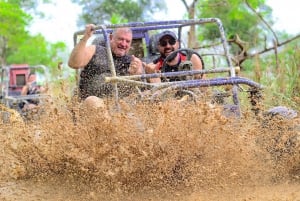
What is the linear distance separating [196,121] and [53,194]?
1020 millimetres

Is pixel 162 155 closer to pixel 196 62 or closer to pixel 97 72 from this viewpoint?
pixel 97 72

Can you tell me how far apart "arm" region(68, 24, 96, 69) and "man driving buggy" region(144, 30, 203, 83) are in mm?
493

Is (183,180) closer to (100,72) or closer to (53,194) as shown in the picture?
(53,194)

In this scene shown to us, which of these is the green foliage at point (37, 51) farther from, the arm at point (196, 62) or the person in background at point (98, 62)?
the arm at point (196, 62)

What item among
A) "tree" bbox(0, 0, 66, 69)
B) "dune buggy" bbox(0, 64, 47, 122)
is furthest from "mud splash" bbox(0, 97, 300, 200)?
"tree" bbox(0, 0, 66, 69)

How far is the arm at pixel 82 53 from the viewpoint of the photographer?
5.04 m

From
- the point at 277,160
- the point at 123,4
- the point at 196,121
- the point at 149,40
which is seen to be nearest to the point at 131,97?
the point at 196,121

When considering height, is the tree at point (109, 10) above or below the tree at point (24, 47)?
above

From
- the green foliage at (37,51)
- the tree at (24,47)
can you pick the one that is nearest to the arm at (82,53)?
the tree at (24,47)

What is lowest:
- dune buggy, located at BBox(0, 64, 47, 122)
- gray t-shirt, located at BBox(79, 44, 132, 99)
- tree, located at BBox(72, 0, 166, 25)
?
dune buggy, located at BBox(0, 64, 47, 122)

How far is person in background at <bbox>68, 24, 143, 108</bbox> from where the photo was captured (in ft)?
16.7

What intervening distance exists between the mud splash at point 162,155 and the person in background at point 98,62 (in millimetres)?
697

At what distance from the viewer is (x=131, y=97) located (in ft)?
14.7

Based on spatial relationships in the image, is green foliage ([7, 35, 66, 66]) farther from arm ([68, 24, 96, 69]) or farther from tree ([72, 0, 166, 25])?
arm ([68, 24, 96, 69])
